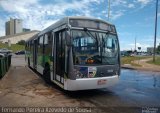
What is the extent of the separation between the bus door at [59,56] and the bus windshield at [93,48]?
791 millimetres

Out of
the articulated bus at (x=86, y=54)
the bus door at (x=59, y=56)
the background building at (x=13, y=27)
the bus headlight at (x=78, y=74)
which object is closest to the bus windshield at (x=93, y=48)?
the articulated bus at (x=86, y=54)

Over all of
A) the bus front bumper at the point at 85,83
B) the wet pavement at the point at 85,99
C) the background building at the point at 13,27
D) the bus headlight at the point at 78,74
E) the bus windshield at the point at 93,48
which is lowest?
the wet pavement at the point at 85,99

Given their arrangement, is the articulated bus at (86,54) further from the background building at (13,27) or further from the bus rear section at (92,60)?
the background building at (13,27)

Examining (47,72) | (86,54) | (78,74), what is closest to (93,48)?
(86,54)

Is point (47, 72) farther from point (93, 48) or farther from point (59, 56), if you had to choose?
point (93, 48)

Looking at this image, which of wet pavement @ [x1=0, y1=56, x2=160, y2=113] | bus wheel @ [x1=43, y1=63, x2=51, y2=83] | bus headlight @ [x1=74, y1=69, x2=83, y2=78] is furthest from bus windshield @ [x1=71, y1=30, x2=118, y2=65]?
bus wheel @ [x1=43, y1=63, x2=51, y2=83]

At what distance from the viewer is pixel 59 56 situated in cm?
1148

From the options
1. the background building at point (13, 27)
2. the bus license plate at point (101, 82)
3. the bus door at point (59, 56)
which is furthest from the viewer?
the background building at point (13, 27)

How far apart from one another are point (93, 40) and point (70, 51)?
1.10 metres

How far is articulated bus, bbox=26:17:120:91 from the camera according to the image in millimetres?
10078

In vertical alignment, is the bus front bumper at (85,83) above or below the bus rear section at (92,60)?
below

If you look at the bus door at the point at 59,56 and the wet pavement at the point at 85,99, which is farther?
the bus door at the point at 59,56

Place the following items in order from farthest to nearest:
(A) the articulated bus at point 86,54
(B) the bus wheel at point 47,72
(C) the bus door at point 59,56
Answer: (B) the bus wheel at point 47,72 < (C) the bus door at point 59,56 < (A) the articulated bus at point 86,54

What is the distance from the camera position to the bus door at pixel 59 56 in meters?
10.9
